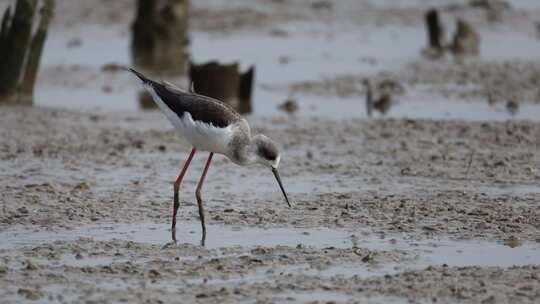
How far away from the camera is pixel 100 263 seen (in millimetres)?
7469

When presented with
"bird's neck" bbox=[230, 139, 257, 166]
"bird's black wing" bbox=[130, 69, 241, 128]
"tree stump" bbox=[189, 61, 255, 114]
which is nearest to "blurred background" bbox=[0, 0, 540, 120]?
"tree stump" bbox=[189, 61, 255, 114]

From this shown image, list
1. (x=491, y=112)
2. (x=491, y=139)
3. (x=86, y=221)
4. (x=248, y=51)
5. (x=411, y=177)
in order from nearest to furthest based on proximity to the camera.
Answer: (x=86, y=221), (x=411, y=177), (x=491, y=139), (x=491, y=112), (x=248, y=51)

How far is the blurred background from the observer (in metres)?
13.6

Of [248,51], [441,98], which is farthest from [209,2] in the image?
[441,98]

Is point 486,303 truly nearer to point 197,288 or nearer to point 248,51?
point 197,288

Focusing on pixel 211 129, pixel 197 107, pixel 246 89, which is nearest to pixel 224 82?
pixel 246 89

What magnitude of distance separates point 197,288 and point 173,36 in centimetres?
951

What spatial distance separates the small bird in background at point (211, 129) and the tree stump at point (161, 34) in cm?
716

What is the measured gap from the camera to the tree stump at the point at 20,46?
1273 centimetres

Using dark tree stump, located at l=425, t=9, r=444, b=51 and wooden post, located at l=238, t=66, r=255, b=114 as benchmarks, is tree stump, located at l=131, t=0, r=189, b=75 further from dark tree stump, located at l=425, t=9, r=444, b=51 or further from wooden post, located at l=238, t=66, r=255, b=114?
dark tree stump, located at l=425, t=9, r=444, b=51

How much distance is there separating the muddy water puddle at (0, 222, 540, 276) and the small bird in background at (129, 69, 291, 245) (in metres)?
0.18

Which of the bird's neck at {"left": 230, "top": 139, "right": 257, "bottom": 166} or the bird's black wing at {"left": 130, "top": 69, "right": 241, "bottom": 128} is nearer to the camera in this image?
the bird's black wing at {"left": 130, "top": 69, "right": 241, "bottom": 128}

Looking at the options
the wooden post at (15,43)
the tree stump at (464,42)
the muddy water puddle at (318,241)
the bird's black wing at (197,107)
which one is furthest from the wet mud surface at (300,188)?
the bird's black wing at (197,107)

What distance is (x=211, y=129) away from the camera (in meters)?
8.30
